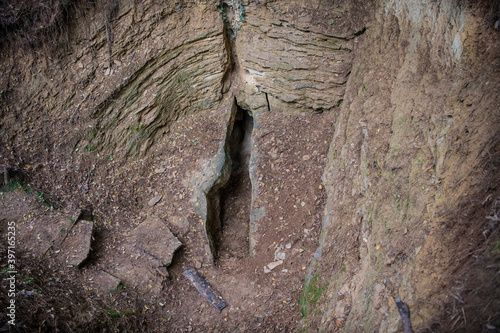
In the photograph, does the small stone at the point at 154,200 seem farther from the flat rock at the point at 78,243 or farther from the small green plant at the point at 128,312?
the small green plant at the point at 128,312

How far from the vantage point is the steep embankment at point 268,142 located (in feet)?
9.76

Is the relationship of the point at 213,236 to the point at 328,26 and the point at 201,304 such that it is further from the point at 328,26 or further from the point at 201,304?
the point at 328,26

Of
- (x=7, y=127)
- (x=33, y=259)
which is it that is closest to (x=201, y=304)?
(x=33, y=259)

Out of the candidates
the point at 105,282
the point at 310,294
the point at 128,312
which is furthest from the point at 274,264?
the point at 105,282

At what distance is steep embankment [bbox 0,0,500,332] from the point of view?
2.97 meters

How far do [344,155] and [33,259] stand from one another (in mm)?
4595

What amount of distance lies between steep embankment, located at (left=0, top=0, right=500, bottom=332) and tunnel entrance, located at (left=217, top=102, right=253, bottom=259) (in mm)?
35

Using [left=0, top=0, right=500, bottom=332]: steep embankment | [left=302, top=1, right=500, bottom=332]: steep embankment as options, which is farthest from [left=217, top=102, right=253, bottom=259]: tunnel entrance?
[left=302, top=1, right=500, bottom=332]: steep embankment

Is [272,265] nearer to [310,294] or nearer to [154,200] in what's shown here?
[310,294]

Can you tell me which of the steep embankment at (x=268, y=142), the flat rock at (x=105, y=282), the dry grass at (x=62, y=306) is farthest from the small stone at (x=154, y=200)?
the dry grass at (x=62, y=306)

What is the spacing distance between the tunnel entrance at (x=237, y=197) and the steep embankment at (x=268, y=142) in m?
0.03

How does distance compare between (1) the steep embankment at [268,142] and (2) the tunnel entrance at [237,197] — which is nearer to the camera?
(1) the steep embankment at [268,142]

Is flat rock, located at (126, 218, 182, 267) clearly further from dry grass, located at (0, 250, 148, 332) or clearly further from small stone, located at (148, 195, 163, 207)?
dry grass, located at (0, 250, 148, 332)

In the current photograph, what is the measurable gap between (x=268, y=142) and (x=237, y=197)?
1238mm
